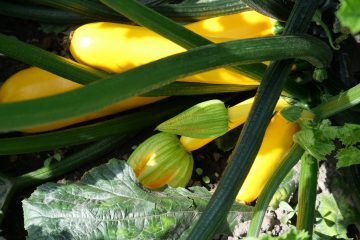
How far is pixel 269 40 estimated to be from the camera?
1722 millimetres

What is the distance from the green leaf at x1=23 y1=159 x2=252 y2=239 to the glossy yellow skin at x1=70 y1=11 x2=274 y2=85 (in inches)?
16.9

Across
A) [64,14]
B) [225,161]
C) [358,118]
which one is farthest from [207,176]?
[64,14]

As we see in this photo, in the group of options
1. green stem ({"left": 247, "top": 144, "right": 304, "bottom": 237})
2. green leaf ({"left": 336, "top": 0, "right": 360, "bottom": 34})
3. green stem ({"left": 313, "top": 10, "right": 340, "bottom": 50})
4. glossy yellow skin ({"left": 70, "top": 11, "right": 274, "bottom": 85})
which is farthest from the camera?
glossy yellow skin ({"left": 70, "top": 11, "right": 274, "bottom": 85})

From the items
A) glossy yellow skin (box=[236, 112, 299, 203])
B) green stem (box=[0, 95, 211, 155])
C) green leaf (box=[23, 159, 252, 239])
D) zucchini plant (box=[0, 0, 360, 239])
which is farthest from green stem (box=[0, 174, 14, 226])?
glossy yellow skin (box=[236, 112, 299, 203])

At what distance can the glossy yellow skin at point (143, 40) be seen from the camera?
2.21 m

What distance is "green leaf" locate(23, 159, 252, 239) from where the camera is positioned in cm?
190

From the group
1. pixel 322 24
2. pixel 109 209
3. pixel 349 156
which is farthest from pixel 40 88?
pixel 349 156

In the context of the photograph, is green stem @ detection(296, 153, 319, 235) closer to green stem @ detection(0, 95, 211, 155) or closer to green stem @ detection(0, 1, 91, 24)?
green stem @ detection(0, 95, 211, 155)

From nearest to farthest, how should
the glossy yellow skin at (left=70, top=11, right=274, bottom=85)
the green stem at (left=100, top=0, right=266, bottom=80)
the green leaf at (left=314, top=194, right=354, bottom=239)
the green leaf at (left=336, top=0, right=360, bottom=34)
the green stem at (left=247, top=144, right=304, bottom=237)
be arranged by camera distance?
1. the green leaf at (left=336, top=0, right=360, bottom=34)
2. the green stem at (left=100, top=0, right=266, bottom=80)
3. the green stem at (left=247, top=144, right=304, bottom=237)
4. the glossy yellow skin at (left=70, top=11, right=274, bottom=85)
5. the green leaf at (left=314, top=194, right=354, bottom=239)

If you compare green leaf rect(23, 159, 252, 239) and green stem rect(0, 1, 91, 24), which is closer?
green leaf rect(23, 159, 252, 239)

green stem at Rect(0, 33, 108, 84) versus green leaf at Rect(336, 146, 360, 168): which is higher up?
green stem at Rect(0, 33, 108, 84)

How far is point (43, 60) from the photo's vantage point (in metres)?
2.03

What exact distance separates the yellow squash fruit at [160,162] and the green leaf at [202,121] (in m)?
0.26

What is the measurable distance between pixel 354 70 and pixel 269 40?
0.85m
